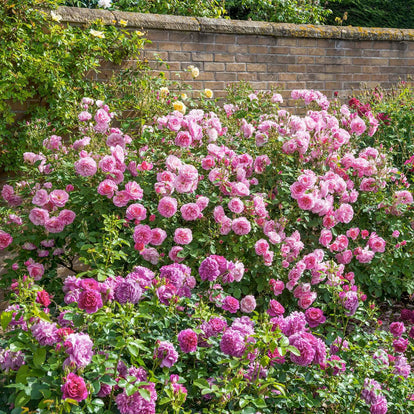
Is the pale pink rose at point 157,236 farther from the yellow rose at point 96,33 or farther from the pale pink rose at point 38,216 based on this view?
the yellow rose at point 96,33

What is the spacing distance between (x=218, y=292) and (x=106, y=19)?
9.80 feet

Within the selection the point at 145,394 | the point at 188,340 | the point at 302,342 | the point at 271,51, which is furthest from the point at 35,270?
the point at 271,51

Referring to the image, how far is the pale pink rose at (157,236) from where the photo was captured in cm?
270

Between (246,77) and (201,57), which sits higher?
(201,57)

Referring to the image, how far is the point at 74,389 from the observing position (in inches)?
56.9

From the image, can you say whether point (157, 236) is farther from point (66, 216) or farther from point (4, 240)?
point (4, 240)

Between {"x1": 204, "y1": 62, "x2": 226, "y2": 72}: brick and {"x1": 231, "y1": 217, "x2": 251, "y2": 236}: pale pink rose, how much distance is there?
8.32 ft

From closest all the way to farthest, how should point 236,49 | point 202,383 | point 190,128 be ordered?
point 202,383 < point 190,128 < point 236,49

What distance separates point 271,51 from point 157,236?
3307 millimetres

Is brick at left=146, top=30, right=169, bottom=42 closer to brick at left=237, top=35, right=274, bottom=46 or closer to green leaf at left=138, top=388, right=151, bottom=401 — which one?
brick at left=237, top=35, right=274, bottom=46

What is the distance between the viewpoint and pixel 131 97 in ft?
13.2

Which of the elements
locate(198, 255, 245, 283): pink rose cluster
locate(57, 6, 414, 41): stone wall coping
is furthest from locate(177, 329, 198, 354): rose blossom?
locate(57, 6, 414, 41): stone wall coping

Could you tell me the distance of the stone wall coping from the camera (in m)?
4.23

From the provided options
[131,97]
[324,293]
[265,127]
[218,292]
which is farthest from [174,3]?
[218,292]
